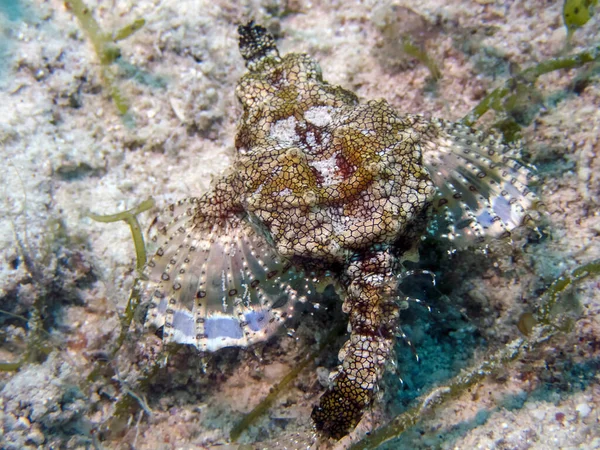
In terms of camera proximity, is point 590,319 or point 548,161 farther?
point 548,161

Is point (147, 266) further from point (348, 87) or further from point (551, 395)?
point (551, 395)

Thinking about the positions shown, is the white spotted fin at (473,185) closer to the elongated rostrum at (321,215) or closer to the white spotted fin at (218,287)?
the elongated rostrum at (321,215)

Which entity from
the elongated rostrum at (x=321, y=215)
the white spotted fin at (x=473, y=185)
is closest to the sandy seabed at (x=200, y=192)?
the white spotted fin at (x=473, y=185)

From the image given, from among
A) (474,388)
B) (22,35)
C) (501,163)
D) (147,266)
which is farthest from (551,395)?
(22,35)

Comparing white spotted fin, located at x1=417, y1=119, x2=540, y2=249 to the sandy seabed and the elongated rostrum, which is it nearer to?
the elongated rostrum

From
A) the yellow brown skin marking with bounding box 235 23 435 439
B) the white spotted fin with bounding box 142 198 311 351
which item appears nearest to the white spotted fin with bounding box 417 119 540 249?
the yellow brown skin marking with bounding box 235 23 435 439

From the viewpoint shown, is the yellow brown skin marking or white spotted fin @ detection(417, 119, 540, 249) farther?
white spotted fin @ detection(417, 119, 540, 249)

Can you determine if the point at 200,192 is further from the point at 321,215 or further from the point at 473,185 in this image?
the point at 473,185

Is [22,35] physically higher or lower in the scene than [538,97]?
higher
